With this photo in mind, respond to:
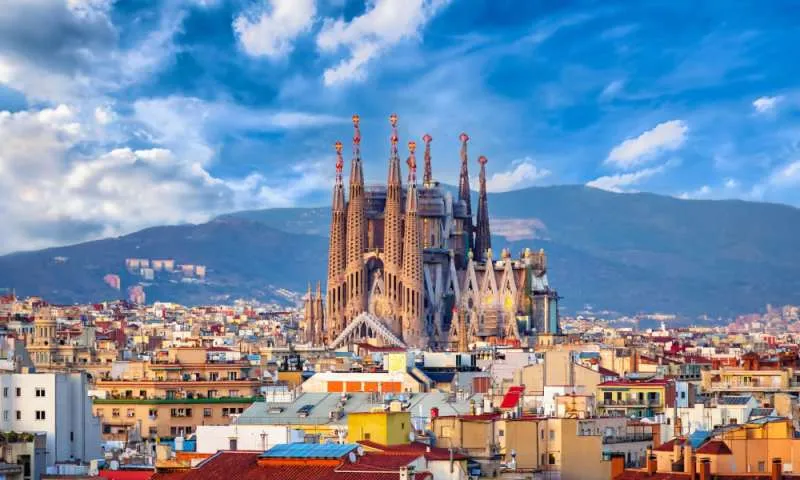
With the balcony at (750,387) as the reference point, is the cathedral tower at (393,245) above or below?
above

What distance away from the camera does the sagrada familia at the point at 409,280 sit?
16738 centimetres

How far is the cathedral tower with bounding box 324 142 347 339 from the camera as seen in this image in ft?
559

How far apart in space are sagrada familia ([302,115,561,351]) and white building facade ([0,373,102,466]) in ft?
352

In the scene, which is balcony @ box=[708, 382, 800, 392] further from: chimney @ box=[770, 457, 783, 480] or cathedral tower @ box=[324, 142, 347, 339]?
cathedral tower @ box=[324, 142, 347, 339]

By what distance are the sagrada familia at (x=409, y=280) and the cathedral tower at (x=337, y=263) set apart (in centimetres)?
7

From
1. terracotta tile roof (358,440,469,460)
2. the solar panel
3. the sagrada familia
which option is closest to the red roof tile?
terracotta tile roof (358,440,469,460)

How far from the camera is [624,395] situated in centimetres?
6669

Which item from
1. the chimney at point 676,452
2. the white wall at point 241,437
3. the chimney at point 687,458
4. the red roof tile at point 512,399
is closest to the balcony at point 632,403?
the red roof tile at point 512,399

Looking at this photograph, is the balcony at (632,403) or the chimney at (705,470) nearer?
the chimney at (705,470)

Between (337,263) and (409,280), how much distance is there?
7.10m

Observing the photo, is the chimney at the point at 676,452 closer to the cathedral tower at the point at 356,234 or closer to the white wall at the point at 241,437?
the white wall at the point at 241,437

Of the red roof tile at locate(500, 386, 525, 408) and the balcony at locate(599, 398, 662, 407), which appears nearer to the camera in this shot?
the red roof tile at locate(500, 386, 525, 408)

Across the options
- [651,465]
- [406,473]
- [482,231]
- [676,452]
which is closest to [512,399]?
[676,452]

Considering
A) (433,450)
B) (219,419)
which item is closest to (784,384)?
(219,419)
